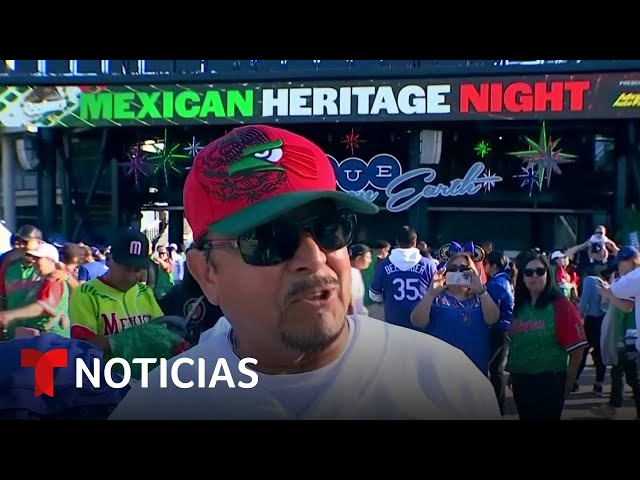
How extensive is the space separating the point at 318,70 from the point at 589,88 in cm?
128

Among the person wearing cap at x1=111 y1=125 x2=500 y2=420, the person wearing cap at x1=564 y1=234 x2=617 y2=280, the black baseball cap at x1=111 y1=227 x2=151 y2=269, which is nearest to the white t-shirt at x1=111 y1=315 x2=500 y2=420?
the person wearing cap at x1=111 y1=125 x2=500 y2=420

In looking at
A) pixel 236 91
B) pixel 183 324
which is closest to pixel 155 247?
pixel 183 324

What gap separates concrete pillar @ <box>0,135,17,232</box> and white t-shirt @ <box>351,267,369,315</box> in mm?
1717

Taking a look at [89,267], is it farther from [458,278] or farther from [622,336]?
[622,336]

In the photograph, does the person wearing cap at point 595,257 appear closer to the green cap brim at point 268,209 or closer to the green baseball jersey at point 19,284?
the green cap brim at point 268,209

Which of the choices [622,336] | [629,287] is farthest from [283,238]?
[629,287]

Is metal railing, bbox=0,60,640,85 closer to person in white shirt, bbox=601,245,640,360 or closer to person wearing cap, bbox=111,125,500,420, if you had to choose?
person wearing cap, bbox=111,125,500,420

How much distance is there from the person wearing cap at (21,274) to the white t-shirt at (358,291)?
158cm

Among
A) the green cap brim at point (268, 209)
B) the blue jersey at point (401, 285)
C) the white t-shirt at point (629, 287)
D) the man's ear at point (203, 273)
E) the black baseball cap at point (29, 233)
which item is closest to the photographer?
the green cap brim at point (268, 209)

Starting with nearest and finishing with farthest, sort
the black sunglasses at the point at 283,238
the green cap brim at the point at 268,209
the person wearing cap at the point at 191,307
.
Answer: the green cap brim at the point at 268,209 → the black sunglasses at the point at 283,238 → the person wearing cap at the point at 191,307

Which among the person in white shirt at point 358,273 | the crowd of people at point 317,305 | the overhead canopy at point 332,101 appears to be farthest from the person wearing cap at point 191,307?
the overhead canopy at point 332,101

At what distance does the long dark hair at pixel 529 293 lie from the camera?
3430 millimetres

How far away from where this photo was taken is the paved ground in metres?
3.44
